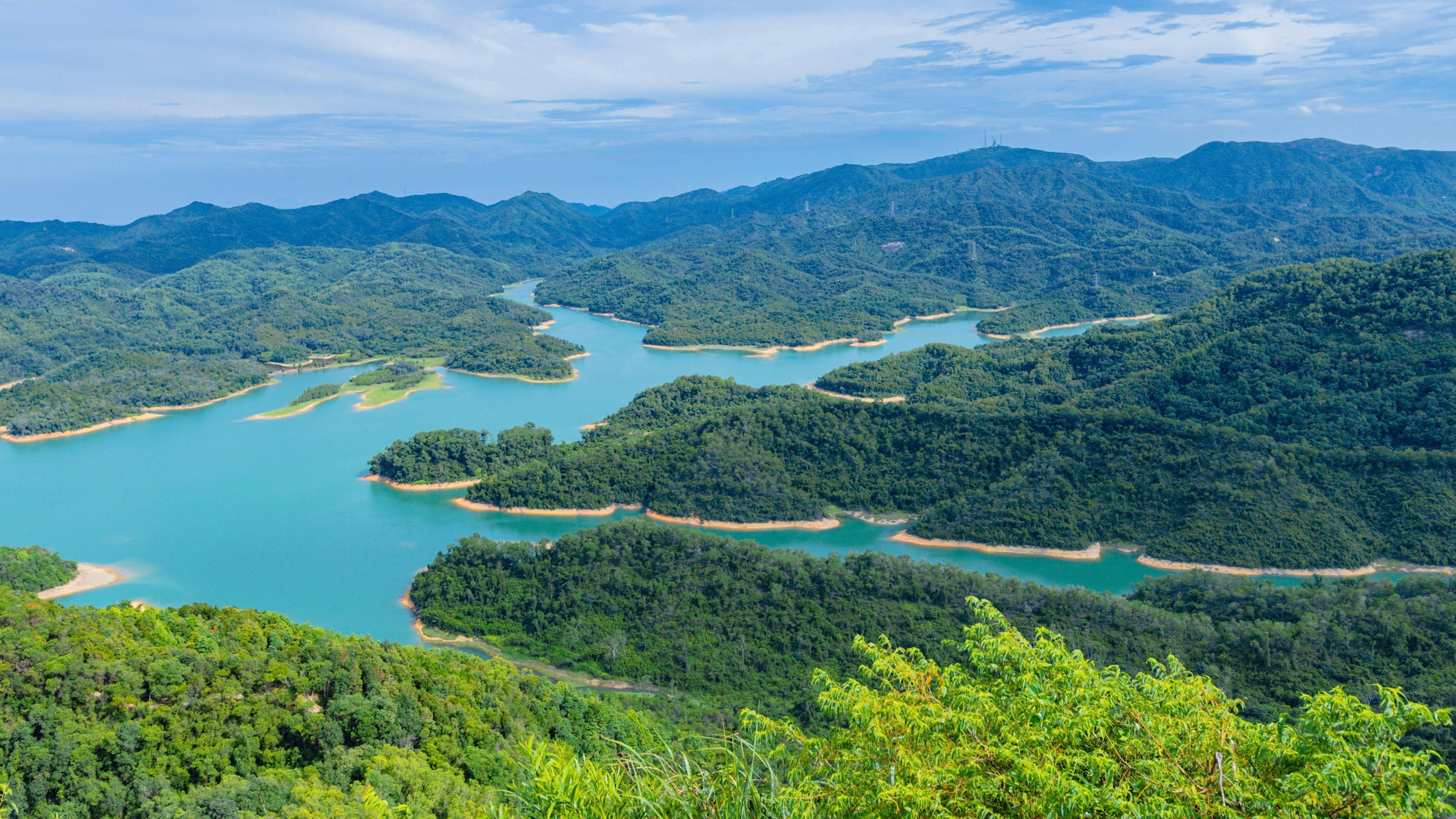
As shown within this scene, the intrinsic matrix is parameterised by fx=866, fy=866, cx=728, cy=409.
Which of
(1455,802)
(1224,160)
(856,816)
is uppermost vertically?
(1224,160)

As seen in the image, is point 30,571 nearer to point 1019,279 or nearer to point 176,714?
point 176,714

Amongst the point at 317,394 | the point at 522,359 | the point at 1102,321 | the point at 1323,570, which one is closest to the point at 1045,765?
the point at 1323,570

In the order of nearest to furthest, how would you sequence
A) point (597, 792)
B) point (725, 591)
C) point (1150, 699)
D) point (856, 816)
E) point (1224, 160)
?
point (856, 816) → point (597, 792) → point (1150, 699) → point (725, 591) → point (1224, 160)

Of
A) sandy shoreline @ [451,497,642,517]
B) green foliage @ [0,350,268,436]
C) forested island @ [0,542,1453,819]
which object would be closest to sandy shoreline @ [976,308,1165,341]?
sandy shoreline @ [451,497,642,517]

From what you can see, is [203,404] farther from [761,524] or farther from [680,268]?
[680,268]

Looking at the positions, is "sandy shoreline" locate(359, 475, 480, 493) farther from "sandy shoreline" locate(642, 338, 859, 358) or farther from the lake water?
"sandy shoreline" locate(642, 338, 859, 358)

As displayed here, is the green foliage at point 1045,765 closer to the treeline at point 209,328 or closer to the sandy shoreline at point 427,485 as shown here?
the sandy shoreline at point 427,485

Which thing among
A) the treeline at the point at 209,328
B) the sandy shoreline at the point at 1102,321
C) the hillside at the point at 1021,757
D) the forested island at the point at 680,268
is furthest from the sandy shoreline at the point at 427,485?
the sandy shoreline at the point at 1102,321

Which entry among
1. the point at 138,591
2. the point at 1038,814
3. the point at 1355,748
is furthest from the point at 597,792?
the point at 138,591

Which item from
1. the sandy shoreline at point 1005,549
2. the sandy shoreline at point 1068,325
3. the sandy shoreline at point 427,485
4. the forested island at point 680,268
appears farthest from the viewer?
the sandy shoreline at point 1068,325
